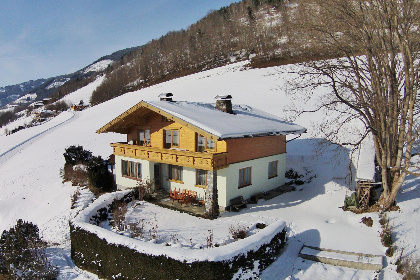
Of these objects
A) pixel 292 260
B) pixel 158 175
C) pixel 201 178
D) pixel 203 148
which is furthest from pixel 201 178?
pixel 292 260

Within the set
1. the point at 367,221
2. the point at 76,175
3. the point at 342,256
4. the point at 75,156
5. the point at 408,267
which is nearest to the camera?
the point at 408,267

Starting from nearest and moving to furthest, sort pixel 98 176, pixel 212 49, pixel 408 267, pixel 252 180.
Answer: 1. pixel 408 267
2. pixel 252 180
3. pixel 98 176
4. pixel 212 49

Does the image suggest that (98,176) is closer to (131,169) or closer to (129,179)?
(129,179)

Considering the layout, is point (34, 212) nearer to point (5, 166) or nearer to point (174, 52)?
point (5, 166)

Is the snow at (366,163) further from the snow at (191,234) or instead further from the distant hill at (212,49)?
the distant hill at (212,49)

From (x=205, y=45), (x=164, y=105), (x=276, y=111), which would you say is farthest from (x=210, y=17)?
(x=164, y=105)

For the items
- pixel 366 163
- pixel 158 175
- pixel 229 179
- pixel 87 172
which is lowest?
pixel 87 172

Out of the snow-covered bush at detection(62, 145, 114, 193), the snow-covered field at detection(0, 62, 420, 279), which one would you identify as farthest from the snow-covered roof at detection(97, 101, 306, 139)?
the snow-covered field at detection(0, 62, 420, 279)
